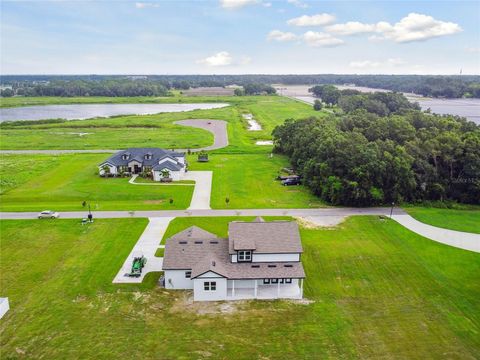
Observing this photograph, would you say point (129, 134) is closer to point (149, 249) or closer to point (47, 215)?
point (47, 215)

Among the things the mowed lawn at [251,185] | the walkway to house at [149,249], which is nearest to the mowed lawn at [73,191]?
the mowed lawn at [251,185]

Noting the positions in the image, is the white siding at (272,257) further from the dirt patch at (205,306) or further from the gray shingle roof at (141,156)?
the gray shingle roof at (141,156)

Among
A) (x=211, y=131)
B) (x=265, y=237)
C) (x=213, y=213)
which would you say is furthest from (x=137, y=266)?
(x=211, y=131)

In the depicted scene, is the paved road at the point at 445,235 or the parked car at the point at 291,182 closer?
the paved road at the point at 445,235

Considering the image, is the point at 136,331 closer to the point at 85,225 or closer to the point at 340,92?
the point at 85,225

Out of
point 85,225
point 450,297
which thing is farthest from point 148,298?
point 450,297
